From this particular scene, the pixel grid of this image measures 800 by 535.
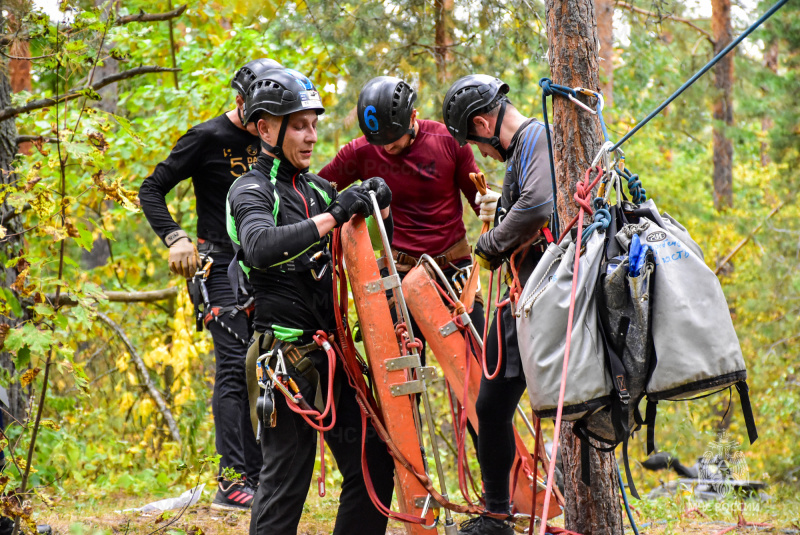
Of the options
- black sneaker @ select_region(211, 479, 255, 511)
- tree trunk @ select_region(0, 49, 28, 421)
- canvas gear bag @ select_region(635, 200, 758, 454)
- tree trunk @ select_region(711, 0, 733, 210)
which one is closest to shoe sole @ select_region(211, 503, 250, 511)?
black sneaker @ select_region(211, 479, 255, 511)

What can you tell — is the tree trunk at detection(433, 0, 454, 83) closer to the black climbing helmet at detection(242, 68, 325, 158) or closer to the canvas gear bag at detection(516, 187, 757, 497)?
the black climbing helmet at detection(242, 68, 325, 158)

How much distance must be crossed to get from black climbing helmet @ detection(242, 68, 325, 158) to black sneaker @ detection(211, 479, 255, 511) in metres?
2.25

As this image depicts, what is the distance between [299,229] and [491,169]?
632 centimetres

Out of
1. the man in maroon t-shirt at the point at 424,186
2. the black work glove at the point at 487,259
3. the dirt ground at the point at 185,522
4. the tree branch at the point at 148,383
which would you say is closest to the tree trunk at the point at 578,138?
the black work glove at the point at 487,259

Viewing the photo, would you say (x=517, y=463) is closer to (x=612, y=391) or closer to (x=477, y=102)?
(x=612, y=391)

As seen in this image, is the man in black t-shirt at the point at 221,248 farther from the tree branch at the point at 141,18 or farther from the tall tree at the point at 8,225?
the tall tree at the point at 8,225

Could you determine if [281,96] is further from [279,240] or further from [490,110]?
[490,110]

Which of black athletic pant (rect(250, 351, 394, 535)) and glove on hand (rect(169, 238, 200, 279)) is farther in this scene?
glove on hand (rect(169, 238, 200, 279))

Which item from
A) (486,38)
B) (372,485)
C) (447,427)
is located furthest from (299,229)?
(447,427)

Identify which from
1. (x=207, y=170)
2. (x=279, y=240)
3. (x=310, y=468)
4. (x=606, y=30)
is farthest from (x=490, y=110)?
(x=606, y=30)

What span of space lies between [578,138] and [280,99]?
1.32 metres

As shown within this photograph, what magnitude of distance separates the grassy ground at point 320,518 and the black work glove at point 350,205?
6.69 ft

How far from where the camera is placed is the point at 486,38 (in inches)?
334

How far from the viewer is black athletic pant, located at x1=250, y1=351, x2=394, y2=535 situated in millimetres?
3043
